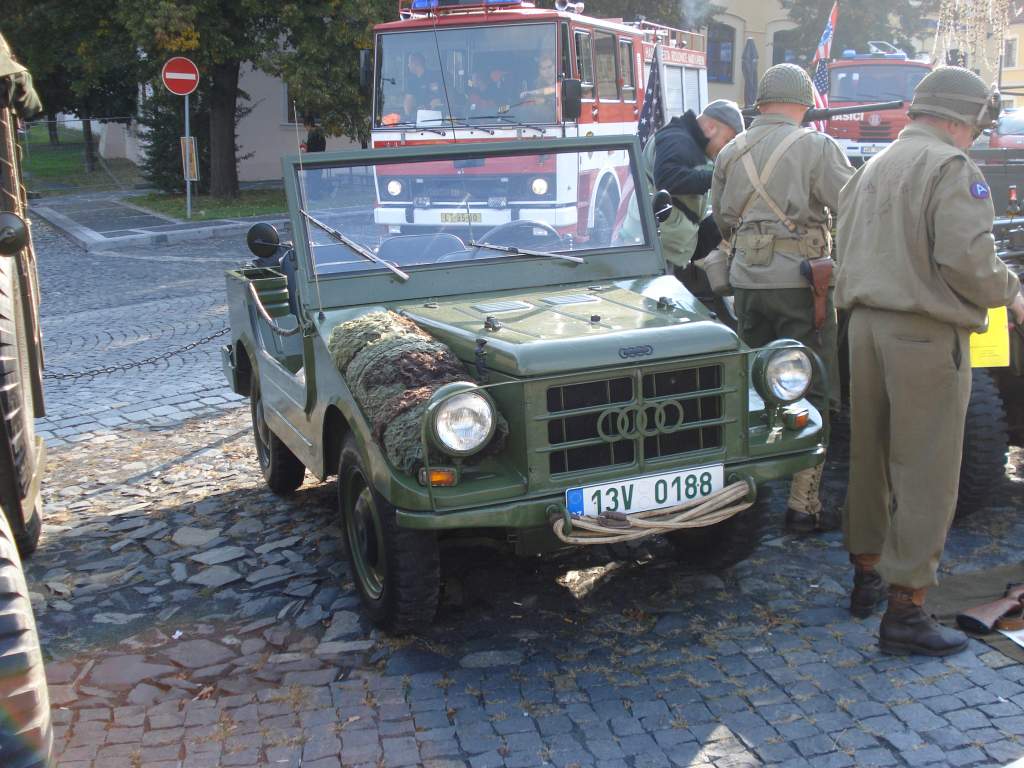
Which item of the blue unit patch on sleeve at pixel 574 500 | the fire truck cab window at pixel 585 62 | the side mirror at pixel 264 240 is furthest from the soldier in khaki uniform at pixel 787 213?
the fire truck cab window at pixel 585 62

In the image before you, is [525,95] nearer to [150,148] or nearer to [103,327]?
[103,327]

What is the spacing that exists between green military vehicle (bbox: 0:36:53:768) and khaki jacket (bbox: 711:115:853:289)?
117 inches

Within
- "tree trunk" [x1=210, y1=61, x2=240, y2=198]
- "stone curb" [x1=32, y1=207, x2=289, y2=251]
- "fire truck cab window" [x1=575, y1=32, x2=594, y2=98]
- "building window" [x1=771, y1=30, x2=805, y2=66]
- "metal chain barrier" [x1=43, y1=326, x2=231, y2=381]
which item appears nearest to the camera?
"metal chain barrier" [x1=43, y1=326, x2=231, y2=381]

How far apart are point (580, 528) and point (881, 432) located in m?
1.19

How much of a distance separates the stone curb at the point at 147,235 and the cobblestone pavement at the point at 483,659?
39.6 ft

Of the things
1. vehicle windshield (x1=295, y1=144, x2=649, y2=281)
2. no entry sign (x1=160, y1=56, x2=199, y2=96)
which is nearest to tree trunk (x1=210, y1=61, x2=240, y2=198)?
no entry sign (x1=160, y1=56, x2=199, y2=96)

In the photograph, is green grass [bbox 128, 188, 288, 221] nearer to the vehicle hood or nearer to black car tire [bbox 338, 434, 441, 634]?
the vehicle hood

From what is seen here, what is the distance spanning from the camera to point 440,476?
389cm

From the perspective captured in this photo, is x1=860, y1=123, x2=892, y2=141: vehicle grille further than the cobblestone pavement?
Yes

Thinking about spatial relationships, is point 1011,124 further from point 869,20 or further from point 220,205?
point 869,20

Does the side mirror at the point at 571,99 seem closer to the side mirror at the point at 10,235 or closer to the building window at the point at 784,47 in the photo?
the side mirror at the point at 10,235

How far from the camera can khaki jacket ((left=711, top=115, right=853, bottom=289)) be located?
5.05m

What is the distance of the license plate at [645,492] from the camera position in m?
3.99

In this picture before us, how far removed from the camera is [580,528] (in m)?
3.91
